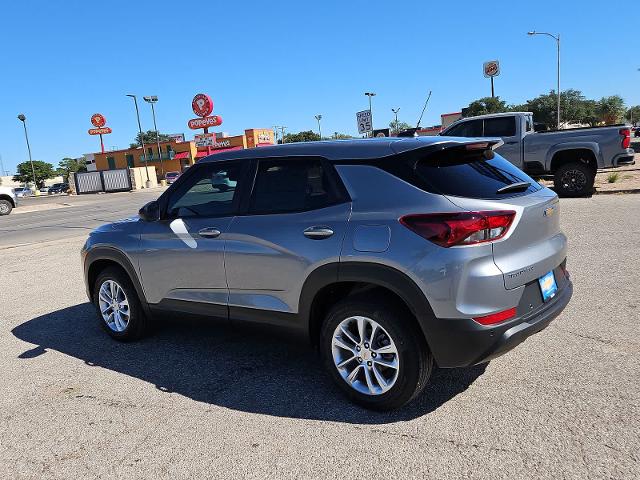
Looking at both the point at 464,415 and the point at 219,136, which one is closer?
the point at 464,415

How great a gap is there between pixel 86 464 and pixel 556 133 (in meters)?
12.7

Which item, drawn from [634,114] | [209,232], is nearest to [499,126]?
[209,232]

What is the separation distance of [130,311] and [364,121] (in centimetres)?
1652

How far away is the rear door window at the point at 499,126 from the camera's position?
43.5 ft

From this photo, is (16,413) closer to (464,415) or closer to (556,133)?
(464,415)

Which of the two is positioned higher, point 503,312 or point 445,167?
point 445,167

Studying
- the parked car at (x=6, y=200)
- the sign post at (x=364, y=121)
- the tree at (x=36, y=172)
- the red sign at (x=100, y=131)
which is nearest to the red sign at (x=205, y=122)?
the parked car at (x=6, y=200)

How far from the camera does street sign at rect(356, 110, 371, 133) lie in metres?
20.0

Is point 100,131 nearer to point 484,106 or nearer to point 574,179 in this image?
point 484,106

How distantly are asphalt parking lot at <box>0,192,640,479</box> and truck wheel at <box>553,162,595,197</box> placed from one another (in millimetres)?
8297

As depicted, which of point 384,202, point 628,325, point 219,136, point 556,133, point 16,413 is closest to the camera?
point 384,202

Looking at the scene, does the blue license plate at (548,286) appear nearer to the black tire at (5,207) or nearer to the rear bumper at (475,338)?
the rear bumper at (475,338)

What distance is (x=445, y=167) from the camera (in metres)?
3.36

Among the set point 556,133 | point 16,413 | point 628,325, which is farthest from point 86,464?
point 556,133
